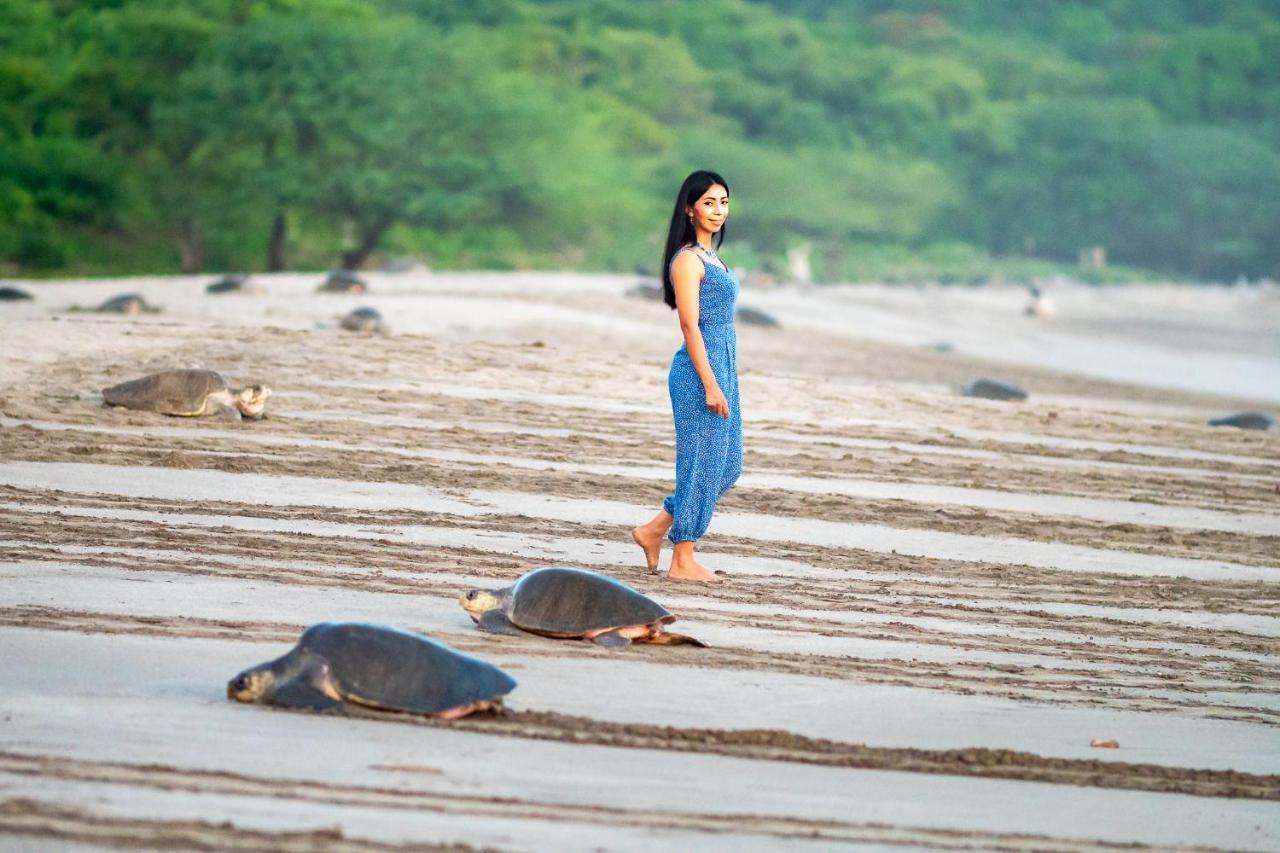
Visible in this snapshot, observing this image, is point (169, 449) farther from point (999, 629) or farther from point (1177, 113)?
point (1177, 113)

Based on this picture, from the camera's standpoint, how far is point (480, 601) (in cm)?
545

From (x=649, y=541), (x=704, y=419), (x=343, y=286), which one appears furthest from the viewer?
(x=343, y=286)

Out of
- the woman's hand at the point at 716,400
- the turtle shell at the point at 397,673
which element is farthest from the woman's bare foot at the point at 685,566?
the turtle shell at the point at 397,673

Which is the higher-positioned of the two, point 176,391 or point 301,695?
point 176,391

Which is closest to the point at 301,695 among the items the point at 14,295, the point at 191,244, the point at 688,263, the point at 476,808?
the point at 476,808

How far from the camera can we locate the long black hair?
21.3 feet

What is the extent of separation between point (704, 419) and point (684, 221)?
2.38ft

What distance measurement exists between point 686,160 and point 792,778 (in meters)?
66.3

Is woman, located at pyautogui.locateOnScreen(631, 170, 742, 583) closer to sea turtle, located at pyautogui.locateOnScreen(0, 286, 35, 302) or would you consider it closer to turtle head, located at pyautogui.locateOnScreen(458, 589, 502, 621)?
turtle head, located at pyautogui.locateOnScreen(458, 589, 502, 621)

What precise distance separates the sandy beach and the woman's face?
4.32 feet

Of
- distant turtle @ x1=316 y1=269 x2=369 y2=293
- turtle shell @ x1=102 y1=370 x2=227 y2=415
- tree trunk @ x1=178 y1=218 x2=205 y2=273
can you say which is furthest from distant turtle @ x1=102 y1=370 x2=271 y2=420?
tree trunk @ x1=178 y1=218 x2=205 y2=273

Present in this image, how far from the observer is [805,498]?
29.9 feet

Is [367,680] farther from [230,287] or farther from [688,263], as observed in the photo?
[230,287]

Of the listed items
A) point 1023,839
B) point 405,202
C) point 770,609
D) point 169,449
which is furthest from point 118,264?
point 1023,839
